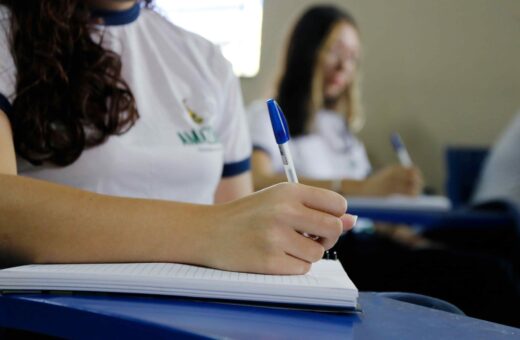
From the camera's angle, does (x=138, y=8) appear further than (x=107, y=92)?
Yes

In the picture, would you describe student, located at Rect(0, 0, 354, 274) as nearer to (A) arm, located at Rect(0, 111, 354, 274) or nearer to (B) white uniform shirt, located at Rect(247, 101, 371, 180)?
(A) arm, located at Rect(0, 111, 354, 274)

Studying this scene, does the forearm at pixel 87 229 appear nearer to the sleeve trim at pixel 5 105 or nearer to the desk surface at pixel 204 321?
the desk surface at pixel 204 321

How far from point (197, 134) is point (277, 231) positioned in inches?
17.9

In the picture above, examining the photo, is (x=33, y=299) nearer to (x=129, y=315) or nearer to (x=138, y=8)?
(x=129, y=315)

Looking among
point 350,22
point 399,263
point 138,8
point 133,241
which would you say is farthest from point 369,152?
point 133,241

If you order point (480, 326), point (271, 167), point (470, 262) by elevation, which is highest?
point (480, 326)

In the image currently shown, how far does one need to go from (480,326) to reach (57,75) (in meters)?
0.63

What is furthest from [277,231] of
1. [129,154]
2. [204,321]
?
[129,154]

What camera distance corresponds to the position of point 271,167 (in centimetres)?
241

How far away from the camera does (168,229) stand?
2.04ft

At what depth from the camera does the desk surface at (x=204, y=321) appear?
18.3 inches

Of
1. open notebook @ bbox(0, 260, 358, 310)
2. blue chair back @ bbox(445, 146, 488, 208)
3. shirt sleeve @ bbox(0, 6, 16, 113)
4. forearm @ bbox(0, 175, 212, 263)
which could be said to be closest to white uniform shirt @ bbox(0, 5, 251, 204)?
shirt sleeve @ bbox(0, 6, 16, 113)

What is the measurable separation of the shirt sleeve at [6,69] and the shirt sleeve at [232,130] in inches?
16.3

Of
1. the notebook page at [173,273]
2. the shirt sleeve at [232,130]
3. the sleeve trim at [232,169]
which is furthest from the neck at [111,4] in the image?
the notebook page at [173,273]
